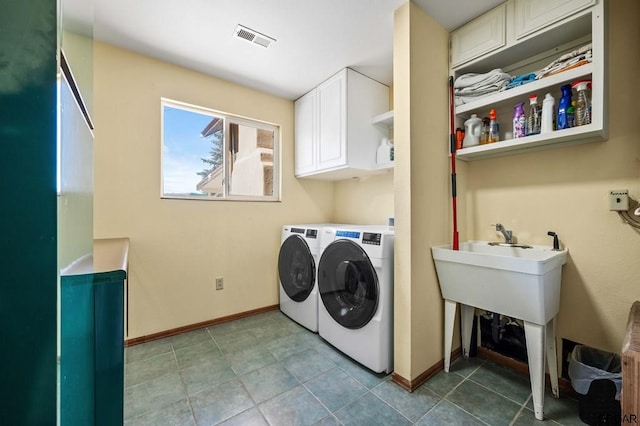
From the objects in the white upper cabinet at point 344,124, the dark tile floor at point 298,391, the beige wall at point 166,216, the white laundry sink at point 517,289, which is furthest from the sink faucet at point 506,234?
the beige wall at point 166,216

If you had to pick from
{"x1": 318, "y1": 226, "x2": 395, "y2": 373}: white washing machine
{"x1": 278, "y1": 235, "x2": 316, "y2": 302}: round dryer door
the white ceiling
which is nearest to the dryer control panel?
{"x1": 318, "y1": 226, "x2": 395, "y2": 373}: white washing machine

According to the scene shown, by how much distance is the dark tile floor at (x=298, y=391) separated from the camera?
4.40 ft

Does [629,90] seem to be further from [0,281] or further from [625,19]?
[0,281]

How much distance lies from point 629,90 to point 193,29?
8.62 ft

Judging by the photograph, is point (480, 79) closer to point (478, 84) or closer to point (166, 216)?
point (478, 84)

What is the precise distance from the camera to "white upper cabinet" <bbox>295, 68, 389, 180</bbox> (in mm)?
2248

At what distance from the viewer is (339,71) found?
90.7 inches

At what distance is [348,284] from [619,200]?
1.61 metres

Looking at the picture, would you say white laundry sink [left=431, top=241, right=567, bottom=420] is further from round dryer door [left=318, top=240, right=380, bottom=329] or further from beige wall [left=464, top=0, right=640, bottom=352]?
round dryer door [left=318, top=240, right=380, bottom=329]

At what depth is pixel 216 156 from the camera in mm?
2504

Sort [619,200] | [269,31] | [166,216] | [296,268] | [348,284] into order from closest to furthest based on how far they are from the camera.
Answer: [619,200] < [269,31] < [348,284] < [166,216] < [296,268]

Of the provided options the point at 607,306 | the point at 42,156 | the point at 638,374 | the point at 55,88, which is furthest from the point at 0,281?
the point at 607,306

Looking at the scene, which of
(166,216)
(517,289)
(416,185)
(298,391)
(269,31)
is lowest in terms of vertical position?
(298,391)

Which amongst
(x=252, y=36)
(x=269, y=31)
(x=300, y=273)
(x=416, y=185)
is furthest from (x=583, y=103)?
(x=300, y=273)
